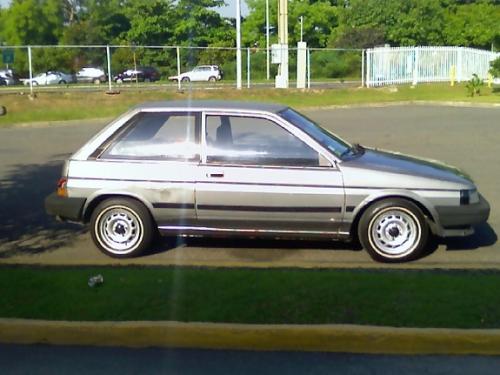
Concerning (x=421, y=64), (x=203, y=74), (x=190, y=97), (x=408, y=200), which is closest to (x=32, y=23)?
(x=203, y=74)

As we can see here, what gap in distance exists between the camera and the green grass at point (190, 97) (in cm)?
2511

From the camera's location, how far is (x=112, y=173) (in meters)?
6.81

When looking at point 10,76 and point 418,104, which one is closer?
point 418,104

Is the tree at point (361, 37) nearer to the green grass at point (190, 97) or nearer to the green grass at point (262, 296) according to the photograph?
the green grass at point (190, 97)

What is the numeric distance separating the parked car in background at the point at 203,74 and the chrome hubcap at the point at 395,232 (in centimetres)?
3172

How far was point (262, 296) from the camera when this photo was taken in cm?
531

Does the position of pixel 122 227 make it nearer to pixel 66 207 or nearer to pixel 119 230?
pixel 119 230

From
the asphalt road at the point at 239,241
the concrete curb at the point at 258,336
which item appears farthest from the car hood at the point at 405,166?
the concrete curb at the point at 258,336

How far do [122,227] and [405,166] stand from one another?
9.71ft

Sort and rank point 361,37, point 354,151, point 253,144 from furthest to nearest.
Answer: point 361,37
point 354,151
point 253,144

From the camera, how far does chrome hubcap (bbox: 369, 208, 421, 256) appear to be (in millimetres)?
6531

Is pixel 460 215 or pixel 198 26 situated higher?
pixel 198 26

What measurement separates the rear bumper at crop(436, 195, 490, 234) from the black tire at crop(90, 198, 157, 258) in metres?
2.89

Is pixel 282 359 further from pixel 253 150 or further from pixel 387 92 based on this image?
pixel 387 92
